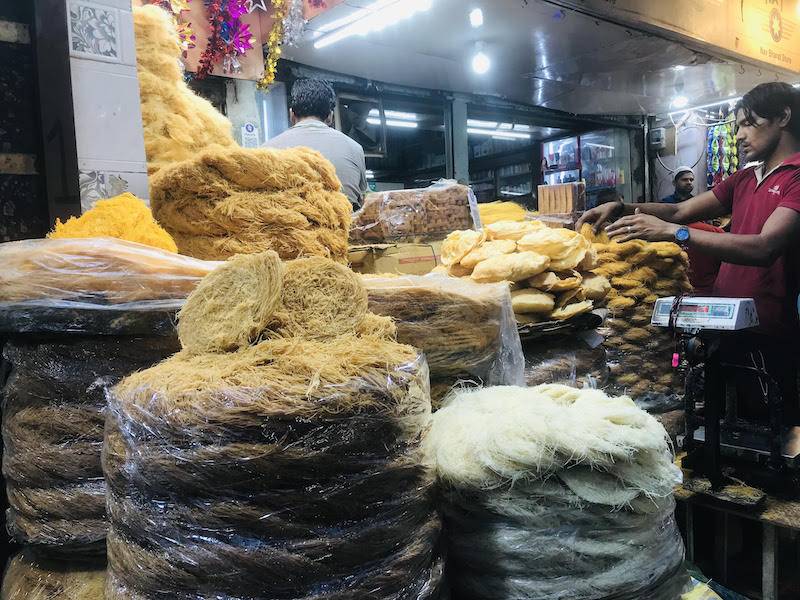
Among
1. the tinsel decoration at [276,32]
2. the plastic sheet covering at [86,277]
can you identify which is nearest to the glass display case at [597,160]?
the tinsel decoration at [276,32]

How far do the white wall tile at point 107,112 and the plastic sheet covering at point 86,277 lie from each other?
2.02 ft

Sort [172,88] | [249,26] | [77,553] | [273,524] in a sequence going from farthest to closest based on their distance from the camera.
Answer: [249,26] < [172,88] < [77,553] < [273,524]

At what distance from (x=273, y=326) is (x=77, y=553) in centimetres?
90

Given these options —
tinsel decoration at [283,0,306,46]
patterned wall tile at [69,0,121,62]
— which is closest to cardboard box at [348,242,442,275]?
patterned wall tile at [69,0,121,62]

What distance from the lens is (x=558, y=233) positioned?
2.75m

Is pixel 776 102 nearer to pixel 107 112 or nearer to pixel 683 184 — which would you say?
pixel 107 112

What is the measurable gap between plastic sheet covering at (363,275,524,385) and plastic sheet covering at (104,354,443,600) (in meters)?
0.67

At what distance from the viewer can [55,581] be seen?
1512 millimetres

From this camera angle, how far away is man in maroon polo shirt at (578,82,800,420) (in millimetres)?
3064

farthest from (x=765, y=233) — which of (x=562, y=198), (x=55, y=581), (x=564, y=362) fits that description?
(x=55, y=581)

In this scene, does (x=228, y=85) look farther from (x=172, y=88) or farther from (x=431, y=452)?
(x=431, y=452)

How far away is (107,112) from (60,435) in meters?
1.23

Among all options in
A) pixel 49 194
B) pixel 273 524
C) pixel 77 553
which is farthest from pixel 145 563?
pixel 49 194

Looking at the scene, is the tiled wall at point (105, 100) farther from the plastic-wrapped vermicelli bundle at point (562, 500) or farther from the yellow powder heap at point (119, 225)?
the plastic-wrapped vermicelli bundle at point (562, 500)
